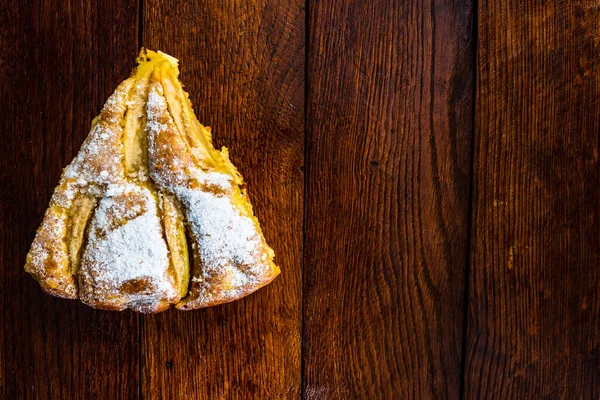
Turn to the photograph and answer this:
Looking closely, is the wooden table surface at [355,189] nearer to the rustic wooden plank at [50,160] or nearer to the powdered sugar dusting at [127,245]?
the rustic wooden plank at [50,160]

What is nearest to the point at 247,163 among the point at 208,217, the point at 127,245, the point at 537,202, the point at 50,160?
the point at 208,217

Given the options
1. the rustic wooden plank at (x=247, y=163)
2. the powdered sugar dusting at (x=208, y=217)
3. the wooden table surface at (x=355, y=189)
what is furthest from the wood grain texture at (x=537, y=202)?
the powdered sugar dusting at (x=208, y=217)

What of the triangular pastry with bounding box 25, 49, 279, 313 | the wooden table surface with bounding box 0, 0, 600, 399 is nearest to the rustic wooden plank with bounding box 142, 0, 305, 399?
the wooden table surface with bounding box 0, 0, 600, 399

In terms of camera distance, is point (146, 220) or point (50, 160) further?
point (50, 160)

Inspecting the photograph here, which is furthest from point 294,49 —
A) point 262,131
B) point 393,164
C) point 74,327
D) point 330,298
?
point 74,327

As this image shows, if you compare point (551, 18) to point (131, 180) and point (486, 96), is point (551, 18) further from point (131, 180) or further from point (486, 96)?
point (131, 180)

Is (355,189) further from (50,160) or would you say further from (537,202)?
(50,160)

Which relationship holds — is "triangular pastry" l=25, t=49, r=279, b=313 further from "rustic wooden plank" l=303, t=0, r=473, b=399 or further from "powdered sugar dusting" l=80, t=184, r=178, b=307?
"rustic wooden plank" l=303, t=0, r=473, b=399
